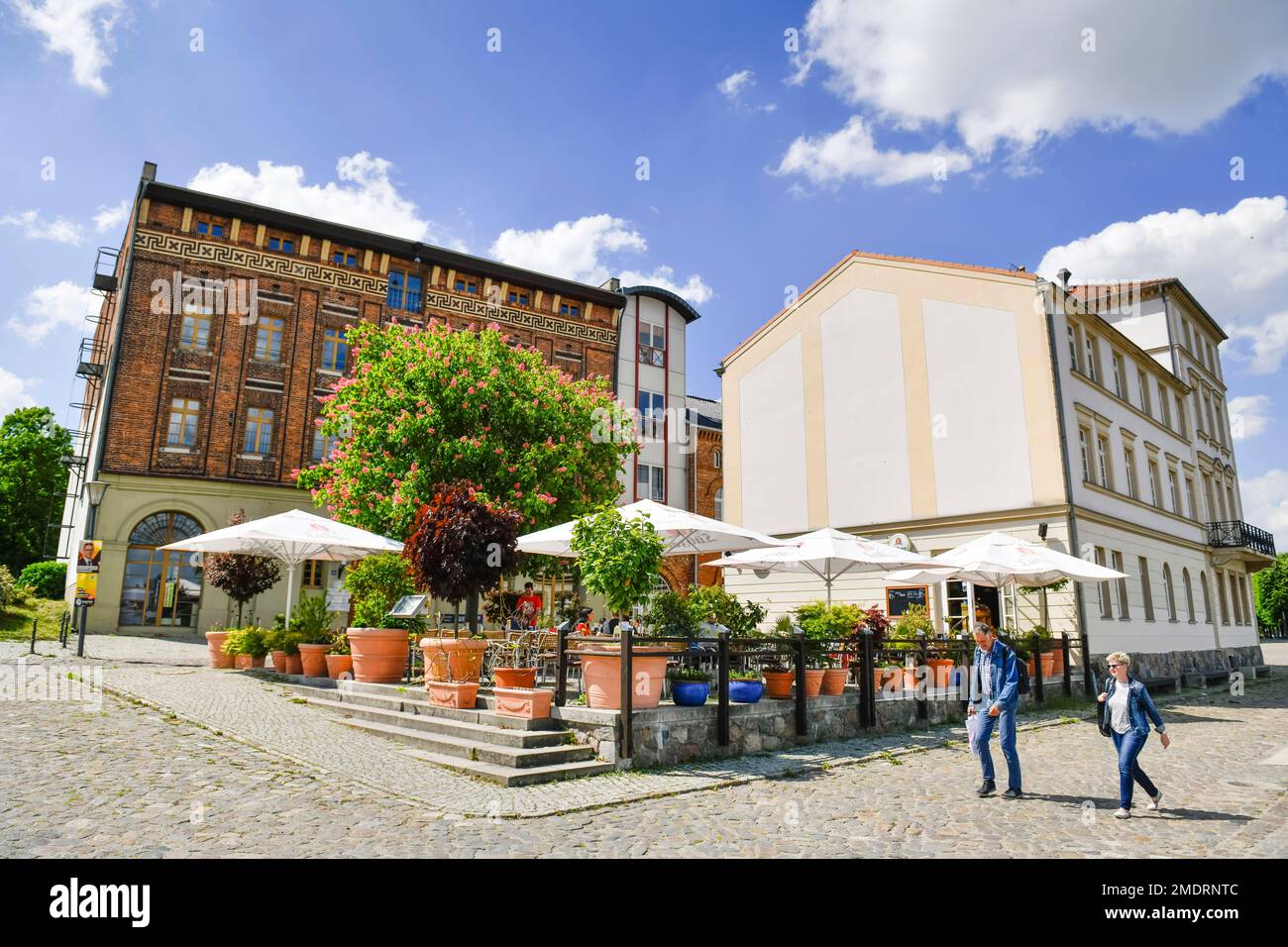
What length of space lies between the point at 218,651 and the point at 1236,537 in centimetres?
3269

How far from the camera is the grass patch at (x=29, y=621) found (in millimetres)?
19688

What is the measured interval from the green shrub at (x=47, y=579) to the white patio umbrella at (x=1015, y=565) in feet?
96.5

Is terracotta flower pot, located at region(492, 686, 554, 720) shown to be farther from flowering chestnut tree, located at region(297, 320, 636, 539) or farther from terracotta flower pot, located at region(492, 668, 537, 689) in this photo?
flowering chestnut tree, located at region(297, 320, 636, 539)

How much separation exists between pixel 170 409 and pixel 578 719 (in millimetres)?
22996

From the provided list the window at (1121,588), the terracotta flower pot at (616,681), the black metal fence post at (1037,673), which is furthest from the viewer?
the window at (1121,588)

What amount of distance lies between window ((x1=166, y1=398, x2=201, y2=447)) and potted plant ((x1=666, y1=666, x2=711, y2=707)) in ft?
73.7

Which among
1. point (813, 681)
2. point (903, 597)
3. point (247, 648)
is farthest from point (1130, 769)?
point (247, 648)

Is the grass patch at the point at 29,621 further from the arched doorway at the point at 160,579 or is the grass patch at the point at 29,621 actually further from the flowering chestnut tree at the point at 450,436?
the flowering chestnut tree at the point at 450,436

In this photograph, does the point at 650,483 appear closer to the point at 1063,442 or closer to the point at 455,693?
the point at 1063,442

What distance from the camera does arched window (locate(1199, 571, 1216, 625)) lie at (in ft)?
87.2

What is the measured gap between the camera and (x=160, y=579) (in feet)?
79.2

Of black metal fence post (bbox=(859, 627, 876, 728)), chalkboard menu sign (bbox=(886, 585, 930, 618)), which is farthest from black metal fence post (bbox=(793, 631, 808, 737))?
chalkboard menu sign (bbox=(886, 585, 930, 618))

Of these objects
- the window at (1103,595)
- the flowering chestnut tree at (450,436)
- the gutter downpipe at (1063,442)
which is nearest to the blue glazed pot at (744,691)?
the flowering chestnut tree at (450,436)
